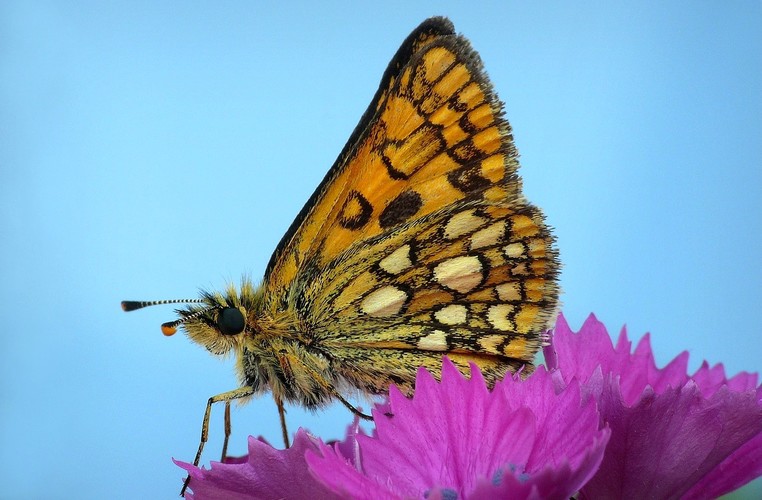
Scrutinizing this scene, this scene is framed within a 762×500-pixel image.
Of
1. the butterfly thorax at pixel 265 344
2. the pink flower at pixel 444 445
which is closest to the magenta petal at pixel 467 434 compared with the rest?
the pink flower at pixel 444 445

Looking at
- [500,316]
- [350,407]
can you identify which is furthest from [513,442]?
[500,316]

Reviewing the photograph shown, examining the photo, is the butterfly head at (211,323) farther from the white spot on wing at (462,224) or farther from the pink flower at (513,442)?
the pink flower at (513,442)

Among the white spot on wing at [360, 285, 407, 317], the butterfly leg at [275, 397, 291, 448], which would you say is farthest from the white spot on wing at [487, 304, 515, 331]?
the butterfly leg at [275, 397, 291, 448]

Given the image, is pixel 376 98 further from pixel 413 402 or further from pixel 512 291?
pixel 413 402

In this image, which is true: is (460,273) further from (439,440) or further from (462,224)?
(439,440)

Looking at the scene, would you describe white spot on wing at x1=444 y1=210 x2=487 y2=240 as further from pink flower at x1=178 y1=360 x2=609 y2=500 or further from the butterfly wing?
pink flower at x1=178 y1=360 x2=609 y2=500

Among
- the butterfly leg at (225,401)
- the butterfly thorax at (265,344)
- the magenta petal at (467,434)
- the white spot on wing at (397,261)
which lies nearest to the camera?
the magenta petal at (467,434)

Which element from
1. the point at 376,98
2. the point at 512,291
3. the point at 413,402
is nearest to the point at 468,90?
the point at 376,98
